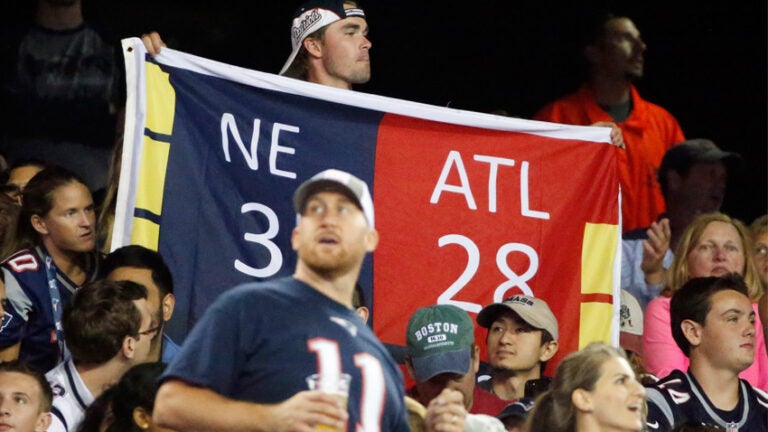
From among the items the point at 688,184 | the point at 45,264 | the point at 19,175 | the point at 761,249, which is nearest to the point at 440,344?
the point at 45,264

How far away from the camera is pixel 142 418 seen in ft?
16.3

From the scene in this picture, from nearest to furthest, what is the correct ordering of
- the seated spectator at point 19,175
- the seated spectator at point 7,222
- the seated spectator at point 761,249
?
1. the seated spectator at point 7,222
2. the seated spectator at point 19,175
3. the seated spectator at point 761,249

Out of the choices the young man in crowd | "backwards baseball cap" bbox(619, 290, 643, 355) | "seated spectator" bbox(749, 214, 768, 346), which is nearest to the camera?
the young man in crowd

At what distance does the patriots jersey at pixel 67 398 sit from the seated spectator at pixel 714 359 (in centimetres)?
218

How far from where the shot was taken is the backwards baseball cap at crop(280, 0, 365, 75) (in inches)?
278

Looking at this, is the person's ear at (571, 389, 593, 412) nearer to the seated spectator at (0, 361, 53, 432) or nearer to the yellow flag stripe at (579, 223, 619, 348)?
the yellow flag stripe at (579, 223, 619, 348)

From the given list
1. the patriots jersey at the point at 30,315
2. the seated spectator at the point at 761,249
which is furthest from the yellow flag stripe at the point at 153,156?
the seated spectator at the point at 761,249

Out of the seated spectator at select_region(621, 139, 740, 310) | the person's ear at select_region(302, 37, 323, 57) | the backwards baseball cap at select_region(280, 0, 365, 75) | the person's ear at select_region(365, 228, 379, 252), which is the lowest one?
the person's ear at select_region(365, 228, 379, 252)

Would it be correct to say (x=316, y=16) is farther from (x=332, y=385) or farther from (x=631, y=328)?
(x=332, y=385)

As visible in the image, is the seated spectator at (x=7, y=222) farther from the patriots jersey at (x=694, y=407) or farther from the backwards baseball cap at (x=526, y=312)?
the patriots jersey at (x=694, y=407)

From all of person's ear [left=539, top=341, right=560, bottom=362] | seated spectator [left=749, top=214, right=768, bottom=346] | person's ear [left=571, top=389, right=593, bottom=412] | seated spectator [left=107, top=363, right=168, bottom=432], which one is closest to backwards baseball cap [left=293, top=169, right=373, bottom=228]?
seated spectator [left=107, top=363, right=168, bottom=432]

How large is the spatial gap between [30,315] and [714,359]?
9.12 ft

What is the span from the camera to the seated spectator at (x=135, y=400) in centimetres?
496

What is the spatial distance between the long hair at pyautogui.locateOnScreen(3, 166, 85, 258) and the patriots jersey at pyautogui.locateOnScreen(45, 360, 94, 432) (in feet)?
3.60
